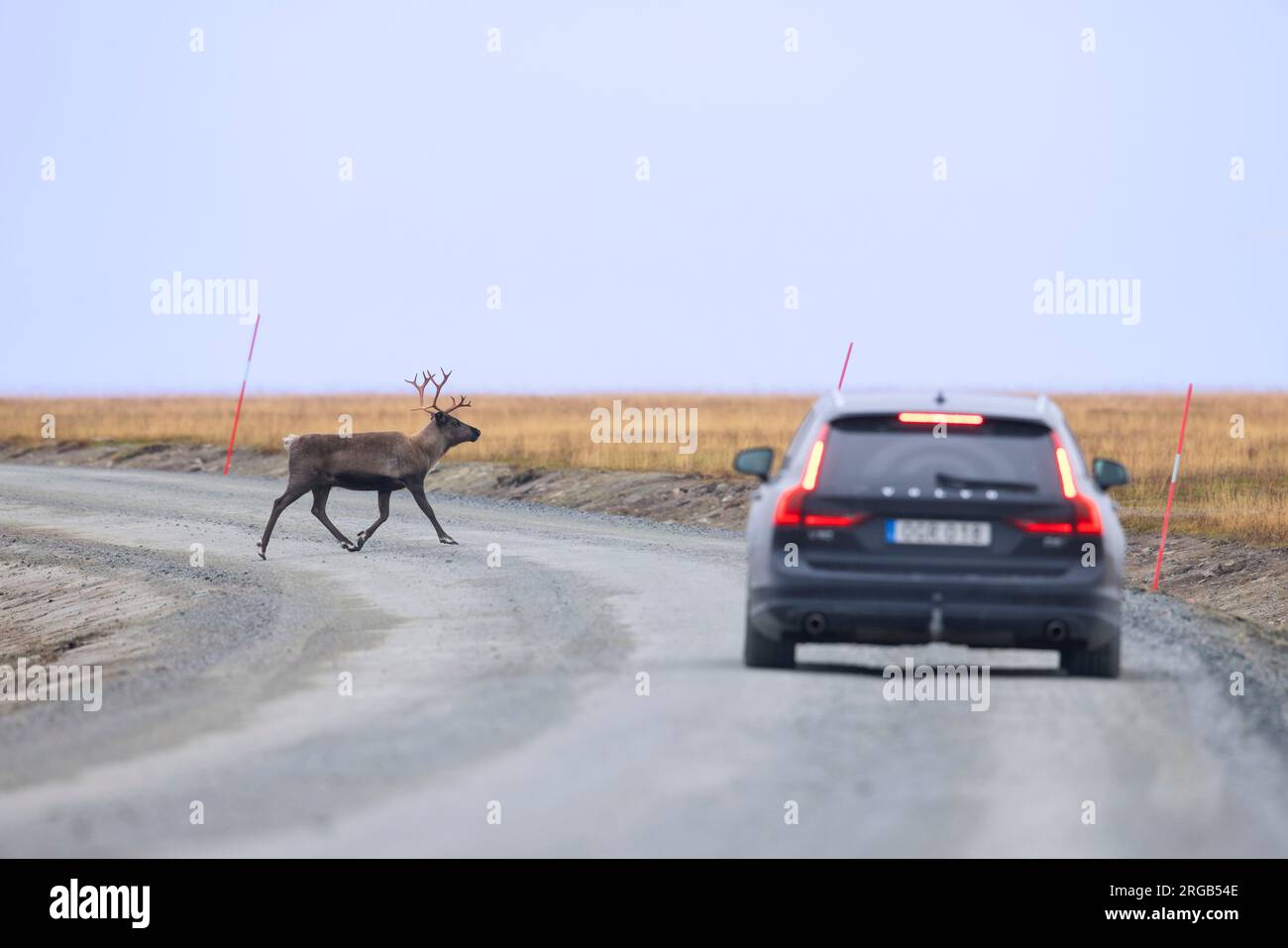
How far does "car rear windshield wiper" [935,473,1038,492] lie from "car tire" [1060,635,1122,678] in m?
1.12

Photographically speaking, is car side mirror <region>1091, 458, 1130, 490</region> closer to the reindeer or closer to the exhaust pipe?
the exhaust pipe

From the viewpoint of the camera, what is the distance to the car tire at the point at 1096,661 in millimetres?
12039

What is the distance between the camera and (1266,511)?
27.2m

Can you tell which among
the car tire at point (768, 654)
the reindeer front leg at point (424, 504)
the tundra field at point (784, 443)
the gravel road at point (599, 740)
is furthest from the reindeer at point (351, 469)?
the car tire at point (768, 654)

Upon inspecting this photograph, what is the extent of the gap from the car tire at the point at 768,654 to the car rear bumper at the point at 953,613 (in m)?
0.85

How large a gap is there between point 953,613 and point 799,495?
1.10 meters

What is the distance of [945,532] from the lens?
11.6 m

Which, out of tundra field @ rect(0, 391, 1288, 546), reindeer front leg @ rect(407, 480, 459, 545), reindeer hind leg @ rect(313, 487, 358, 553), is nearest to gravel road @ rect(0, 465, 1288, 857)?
reindeer hind leg @ rect(313, 487, 358, 553)

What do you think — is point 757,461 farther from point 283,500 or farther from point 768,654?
point 283,500

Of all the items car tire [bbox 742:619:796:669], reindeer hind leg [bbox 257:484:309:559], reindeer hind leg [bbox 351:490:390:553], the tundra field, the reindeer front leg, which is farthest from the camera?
the tundra field

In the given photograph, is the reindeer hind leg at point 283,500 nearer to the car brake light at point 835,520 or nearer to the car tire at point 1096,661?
the car brake light at point 835,520

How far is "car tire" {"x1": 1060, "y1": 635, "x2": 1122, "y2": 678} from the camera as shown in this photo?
1204 centimetres

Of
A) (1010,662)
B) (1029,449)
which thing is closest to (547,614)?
(1010,662)
